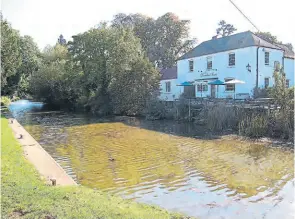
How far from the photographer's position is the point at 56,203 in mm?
6180

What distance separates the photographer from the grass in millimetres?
5734

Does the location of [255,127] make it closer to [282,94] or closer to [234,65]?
[282,94]

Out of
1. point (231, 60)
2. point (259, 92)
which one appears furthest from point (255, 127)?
point (231, 60)

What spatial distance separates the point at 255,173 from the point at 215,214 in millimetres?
4375

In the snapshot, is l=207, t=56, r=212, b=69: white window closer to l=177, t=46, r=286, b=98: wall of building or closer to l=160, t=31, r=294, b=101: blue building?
l=160, t=31, r=294, b=101: blue building

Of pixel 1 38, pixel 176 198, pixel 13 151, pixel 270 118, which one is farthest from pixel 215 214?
pixel 1 38

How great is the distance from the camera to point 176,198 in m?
8.39

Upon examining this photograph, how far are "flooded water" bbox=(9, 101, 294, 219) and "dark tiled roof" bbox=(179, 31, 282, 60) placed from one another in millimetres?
12848

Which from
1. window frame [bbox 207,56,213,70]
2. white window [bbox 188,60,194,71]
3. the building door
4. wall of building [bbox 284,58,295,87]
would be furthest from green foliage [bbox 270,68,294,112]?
white window [bbox 188,60,194,71]

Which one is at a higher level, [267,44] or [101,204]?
[267,44]

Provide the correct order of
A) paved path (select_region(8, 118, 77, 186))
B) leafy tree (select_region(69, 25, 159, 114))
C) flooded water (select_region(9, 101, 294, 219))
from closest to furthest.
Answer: flooded water (select_region(9, 101, 294, 219))
paved path (select_region(8, 118, 77, 186))
leafy tree (select_region(69, 25, 159, 114))

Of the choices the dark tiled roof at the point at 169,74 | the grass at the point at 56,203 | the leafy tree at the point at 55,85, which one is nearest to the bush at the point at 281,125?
the grass at the point at 56,203

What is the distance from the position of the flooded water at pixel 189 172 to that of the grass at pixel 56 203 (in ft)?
4.79

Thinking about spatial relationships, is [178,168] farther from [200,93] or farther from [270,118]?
[200,93]
